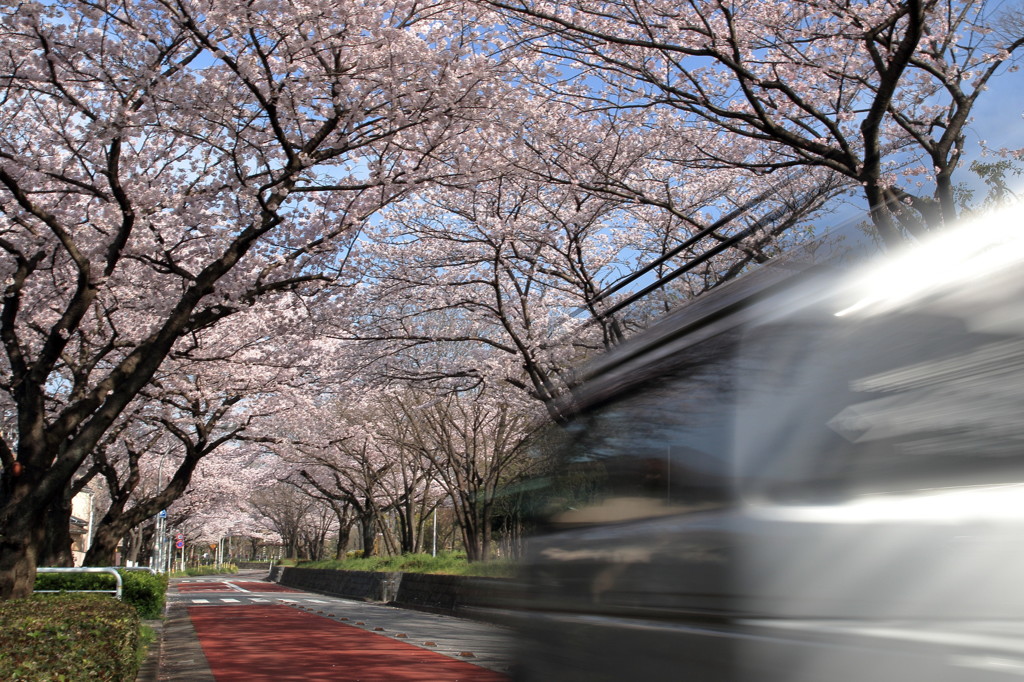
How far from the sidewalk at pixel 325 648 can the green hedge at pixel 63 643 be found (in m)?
1.94

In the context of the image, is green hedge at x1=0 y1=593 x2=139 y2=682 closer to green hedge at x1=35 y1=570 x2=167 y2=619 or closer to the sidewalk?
the sidewalk

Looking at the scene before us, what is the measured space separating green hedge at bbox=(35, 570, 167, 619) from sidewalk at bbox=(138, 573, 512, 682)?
65 cm

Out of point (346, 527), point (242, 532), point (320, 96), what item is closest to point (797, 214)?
point (320, 96)

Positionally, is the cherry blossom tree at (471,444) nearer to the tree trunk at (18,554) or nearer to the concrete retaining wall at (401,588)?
the concrete retaining wall at (401,588)

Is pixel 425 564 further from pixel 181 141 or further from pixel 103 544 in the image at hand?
pixel 181 141

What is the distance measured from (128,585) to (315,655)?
723 cm

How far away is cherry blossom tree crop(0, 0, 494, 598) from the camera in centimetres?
912

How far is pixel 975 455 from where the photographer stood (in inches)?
62.0

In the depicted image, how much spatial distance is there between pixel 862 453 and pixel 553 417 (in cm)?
216

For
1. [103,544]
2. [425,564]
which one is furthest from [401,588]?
[103,544]

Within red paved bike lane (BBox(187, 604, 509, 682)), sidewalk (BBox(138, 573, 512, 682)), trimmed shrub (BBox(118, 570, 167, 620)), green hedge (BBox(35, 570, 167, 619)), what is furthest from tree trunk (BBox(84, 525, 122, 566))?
red paved bike lane (BBox(187, 604, 509, 682))

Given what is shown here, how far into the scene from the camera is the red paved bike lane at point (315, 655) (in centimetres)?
945

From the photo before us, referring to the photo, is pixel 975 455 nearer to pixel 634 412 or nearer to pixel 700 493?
pixel 700 493

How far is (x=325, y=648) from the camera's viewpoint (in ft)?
40.7
